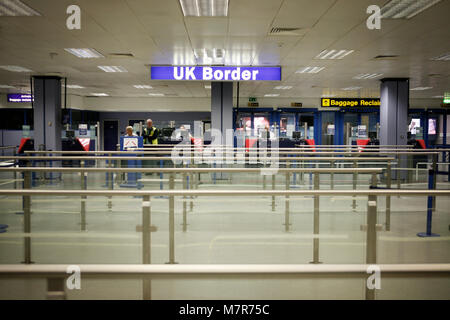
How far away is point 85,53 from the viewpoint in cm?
748

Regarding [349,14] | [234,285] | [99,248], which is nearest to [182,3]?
[349,14]

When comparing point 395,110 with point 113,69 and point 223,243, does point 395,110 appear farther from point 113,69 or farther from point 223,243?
point 223,243

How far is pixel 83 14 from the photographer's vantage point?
492 cm

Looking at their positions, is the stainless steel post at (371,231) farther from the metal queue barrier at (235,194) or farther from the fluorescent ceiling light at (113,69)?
the fluorescent ceiling light at (113,69)

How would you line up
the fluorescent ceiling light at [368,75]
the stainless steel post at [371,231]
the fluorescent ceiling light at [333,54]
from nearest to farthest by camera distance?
the stainless steel post at [371,231] < the fluorescent ceiling light at [333,54] < the fluorescent ceiling light at [368,75]

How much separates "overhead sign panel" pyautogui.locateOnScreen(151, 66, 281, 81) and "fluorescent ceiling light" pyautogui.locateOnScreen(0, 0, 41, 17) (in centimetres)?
348

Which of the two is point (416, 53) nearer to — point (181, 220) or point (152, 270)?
point (181, 220)

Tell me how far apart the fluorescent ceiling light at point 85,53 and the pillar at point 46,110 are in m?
3.29

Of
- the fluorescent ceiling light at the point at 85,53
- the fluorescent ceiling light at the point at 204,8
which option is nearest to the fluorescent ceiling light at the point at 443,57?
the fluorescent ceiling light at the point at 204,8

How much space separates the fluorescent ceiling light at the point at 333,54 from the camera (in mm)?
7151

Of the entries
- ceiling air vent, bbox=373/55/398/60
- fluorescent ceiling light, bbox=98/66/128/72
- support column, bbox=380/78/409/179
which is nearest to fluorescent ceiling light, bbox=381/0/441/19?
ceiling air vent, bbox=373/55/398/60

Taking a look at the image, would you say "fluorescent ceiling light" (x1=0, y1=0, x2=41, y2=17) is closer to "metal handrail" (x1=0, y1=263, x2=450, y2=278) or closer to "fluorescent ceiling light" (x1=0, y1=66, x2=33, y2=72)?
"metal handrail" (x1=0, y1=263, x2=450, y2=278)

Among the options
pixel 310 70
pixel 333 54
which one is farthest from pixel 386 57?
pixel 310 70

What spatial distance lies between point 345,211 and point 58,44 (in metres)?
5.74
